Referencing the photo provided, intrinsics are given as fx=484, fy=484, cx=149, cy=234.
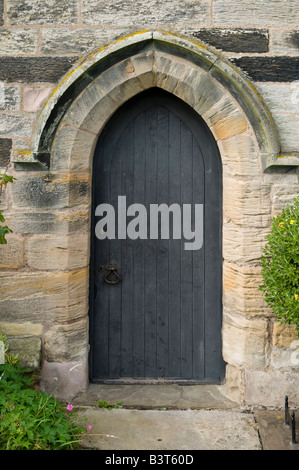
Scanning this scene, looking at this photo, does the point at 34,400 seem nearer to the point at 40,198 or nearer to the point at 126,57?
the point at 40,198

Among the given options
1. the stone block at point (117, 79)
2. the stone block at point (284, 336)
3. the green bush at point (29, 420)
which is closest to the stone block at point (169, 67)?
the stone block at point (117, 79)

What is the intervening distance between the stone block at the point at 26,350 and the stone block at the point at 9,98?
1665 millimetres

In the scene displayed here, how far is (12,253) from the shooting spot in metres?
3.51

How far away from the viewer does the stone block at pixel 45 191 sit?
3.46 meters

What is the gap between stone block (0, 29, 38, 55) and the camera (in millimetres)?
3480

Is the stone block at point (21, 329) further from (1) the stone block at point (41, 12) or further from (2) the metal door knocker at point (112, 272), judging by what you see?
(1) the stone block at point (41, 12)

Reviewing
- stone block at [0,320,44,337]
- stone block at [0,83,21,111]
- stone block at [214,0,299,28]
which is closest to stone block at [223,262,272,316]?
stone block at [0,320,44,337]

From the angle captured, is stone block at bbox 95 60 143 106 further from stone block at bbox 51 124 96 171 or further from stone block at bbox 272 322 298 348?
stone block at bbox 272 322 298 348

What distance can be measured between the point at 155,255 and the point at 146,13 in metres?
1.78

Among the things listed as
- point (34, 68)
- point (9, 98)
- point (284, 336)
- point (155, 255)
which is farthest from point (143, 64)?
point (284, 336)

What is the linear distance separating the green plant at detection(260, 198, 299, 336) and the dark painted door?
2.53ft

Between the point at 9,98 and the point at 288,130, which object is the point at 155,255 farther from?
the point at 9,98

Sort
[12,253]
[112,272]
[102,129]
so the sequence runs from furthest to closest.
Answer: [112,272] < [102,129] < [12,253]
